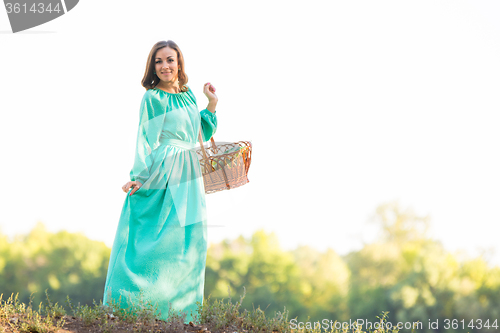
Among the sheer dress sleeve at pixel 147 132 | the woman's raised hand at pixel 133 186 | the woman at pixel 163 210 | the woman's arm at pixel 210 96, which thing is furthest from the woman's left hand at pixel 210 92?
the woman's raised hand at pixel 133 186

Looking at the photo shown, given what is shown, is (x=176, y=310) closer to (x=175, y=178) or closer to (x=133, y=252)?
(x=133, y=252)

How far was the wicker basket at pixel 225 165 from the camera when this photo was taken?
457 cm

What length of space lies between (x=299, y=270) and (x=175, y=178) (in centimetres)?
1957

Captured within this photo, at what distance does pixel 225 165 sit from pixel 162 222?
0.90 m

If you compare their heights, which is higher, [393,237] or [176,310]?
[176,310]

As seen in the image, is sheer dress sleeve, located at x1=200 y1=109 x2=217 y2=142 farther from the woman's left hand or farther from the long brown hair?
the long brown hair

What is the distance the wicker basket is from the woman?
19 cm

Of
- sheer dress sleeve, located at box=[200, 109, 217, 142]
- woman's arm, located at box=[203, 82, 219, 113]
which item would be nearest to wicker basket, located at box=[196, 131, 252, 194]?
sheer dress sleeve, located at box=[200, 109, 217, 142]

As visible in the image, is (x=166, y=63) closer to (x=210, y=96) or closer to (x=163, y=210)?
(x=210, y=96)

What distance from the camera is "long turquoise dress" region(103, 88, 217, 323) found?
4.00 meters

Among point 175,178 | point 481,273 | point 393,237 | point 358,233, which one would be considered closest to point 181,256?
point 175,178

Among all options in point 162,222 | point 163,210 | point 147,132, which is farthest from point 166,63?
point 162,222

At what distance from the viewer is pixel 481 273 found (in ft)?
66.8

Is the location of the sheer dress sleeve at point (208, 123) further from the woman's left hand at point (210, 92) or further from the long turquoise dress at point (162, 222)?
the long turquoise dress at point (162, 222)
